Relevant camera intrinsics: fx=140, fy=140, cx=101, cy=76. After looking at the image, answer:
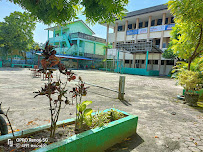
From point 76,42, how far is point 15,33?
43.7 feet

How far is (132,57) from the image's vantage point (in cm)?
2722

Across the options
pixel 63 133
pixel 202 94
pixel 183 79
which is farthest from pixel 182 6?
pixel 63 133

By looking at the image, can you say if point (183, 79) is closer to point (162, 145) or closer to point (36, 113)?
point (162, 145)

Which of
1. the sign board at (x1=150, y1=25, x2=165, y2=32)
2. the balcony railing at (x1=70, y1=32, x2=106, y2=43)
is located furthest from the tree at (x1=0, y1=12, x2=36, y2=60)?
the sign board at (x1=150, y1=25, x2=165, y2=32)

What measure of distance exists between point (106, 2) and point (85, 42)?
103ft

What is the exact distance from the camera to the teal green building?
30.5 m

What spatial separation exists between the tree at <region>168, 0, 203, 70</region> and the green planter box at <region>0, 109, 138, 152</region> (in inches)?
206

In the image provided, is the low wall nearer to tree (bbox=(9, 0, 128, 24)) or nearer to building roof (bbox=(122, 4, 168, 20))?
building roof (bbox=(122, 4, 168, 20))

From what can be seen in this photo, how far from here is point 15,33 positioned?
70.6ft

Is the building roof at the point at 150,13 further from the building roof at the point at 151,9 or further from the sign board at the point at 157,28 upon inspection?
the sign board at the point at 157,28

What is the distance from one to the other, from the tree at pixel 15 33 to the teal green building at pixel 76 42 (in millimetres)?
7325

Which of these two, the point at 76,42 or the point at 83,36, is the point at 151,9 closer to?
the point at 83,36

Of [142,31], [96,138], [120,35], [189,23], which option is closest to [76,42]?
[120,35]

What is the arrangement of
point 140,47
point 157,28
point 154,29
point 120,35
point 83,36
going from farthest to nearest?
1. point 83,36
2. point 120,35
3. point 154,29
4. point 157,28
5. point 140,47
